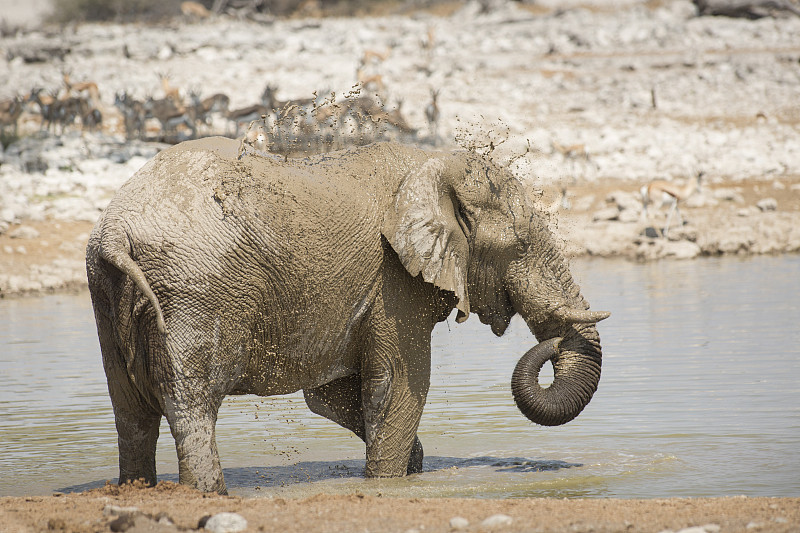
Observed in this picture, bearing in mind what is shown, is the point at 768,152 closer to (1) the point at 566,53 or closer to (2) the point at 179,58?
(1) the point at 566,53

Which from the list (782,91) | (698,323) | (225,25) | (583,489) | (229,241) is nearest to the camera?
(229,241)

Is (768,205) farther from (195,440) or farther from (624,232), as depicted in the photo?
(195,440)

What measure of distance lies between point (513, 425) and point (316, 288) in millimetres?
3019

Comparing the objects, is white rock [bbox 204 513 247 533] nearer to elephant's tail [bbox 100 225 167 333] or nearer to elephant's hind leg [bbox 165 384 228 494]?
elephant's hind leg [bbox 165 384 228 494]

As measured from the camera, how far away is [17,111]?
24.2m

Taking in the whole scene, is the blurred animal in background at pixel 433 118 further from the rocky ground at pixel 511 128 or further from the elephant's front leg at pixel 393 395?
the elephant's front leg at pixel 393 395

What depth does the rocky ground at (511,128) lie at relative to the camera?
15.7ft

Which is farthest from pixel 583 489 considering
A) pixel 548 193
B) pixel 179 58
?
pixel 179 58

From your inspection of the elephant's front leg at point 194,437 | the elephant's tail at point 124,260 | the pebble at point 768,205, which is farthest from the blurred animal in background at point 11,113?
the elephant's front leg at point 194,437

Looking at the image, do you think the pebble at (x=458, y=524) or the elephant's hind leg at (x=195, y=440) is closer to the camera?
the pebble at (x=458, y=524)

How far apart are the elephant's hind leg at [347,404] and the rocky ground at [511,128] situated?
1316 mm

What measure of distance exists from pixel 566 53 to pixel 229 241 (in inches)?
1082

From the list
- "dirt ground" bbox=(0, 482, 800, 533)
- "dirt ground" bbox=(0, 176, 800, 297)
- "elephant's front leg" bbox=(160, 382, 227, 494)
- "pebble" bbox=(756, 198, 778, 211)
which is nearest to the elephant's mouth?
"dirt ground" bbox=(0, 482, 800, 533)

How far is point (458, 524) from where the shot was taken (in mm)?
4430
